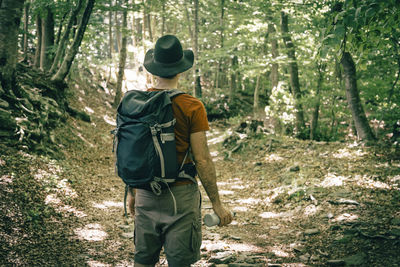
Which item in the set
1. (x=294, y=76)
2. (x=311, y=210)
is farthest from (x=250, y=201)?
(x=294, y=76)

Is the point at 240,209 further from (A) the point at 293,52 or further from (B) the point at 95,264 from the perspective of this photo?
(A) the point at 293,52

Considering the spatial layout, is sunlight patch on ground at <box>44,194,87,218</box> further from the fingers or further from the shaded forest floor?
the fingers

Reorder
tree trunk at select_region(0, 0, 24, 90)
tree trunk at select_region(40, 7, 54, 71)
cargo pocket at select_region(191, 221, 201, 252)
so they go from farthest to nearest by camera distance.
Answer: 1. tree trunk at select_region(40, 7, 54, 71)
2. tree trunk at select_region(0, 0, 24, 90)
3. cargo pocket at select_region(191, 221, 201, 252)

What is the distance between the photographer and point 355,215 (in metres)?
5.00

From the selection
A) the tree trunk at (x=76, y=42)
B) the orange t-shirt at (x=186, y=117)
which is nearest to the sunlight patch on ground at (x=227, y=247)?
the orange t-shirt at (x=186, y=117)

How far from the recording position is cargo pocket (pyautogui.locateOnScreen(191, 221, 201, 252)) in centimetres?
251

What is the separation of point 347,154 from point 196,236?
22.8 ft

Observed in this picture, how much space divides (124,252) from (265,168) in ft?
18.6

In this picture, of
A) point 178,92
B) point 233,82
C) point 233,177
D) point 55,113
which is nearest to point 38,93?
point 55,113

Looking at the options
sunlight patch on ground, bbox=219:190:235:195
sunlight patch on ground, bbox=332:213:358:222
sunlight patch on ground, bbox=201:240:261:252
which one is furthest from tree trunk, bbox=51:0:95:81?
sunlight patch on ground, bbox=332:213:358:222

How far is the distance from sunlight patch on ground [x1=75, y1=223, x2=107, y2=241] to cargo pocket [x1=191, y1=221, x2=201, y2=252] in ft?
9.76

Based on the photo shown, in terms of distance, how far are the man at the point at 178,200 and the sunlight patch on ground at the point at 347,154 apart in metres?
6.49

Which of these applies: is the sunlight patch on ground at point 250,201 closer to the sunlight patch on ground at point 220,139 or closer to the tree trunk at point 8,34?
the tree trunk at point 8,34

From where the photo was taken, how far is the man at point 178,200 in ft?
8.20
